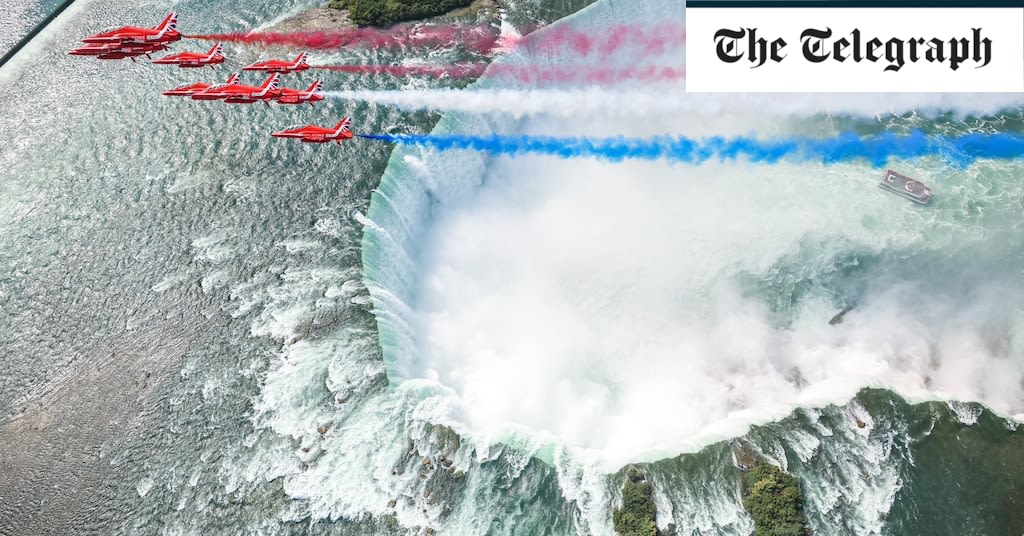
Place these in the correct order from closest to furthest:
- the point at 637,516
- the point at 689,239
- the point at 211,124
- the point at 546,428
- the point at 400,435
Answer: the point at 637,516
the point at 400,435
the point at 546,428
the point at 689,239
the point at 211,124

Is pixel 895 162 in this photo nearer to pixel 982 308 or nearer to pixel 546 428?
pixel 982 308

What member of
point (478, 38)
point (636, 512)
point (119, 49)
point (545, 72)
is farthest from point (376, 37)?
point (636, 512)

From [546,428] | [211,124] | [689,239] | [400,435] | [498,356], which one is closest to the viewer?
[400,435]

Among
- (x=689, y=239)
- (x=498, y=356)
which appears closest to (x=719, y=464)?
(x=498, y=356)

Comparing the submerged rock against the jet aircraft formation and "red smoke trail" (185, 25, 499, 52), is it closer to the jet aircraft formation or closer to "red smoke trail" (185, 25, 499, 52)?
the jet aircraft formation

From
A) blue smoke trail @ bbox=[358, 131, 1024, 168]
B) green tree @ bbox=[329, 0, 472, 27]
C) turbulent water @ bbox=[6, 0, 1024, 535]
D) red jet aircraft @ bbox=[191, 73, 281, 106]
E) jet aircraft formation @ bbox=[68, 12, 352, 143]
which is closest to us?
turbulent water @ bbox=[6, 0, 1024, 535]

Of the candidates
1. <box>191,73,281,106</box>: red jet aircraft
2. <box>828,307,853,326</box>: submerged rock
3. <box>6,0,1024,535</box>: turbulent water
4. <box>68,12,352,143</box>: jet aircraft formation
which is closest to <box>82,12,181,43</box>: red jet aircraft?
<box>68,12,352,143</box>: jet aircraft formation

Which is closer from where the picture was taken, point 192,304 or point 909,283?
point 192,304

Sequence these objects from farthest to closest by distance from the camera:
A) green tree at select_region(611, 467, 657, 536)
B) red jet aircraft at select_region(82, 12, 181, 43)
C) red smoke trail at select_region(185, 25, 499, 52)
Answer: red smoke trail at select_region(185, 25, 499, 52)
red jet aircraft at select_region(82, 12, 181, 43)
green tree at select_region(611, 467, 657, 536)
